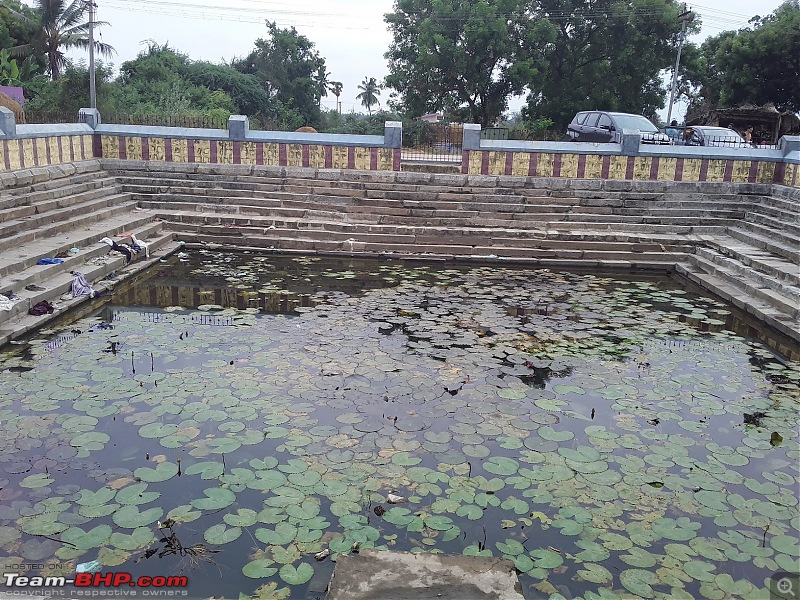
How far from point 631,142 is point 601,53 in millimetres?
13299

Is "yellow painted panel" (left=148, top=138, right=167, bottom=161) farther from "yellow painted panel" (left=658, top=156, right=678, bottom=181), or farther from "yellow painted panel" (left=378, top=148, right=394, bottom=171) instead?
"yellow painted panel" (left=658, top=156, right=678, bottom=181)

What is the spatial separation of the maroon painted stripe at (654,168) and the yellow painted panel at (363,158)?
18.4ft

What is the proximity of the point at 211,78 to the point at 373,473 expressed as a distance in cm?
3178

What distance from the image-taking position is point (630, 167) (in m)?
13.1

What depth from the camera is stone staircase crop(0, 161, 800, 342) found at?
34.2 feet

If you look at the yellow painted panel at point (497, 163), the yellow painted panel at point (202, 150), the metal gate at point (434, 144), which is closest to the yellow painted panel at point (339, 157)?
the metal gate at point (434, 144)

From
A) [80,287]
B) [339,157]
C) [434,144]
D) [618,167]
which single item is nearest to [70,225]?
[80,287]

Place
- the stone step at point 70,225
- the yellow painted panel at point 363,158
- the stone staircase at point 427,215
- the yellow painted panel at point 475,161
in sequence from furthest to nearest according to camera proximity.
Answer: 1. the yellow painted panel at point 363,158
2. the yellow painted panel at point 475,161
3. the stone staircase at point 427,215
4. the stone step at point 70,225

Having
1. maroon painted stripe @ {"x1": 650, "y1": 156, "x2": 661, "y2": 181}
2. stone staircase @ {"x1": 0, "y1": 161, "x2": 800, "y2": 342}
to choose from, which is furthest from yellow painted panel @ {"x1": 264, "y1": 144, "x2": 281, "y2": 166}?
maroon painted stripe @ {"x1": 650, "y1": 156, "x2": 661, "y2": 181}

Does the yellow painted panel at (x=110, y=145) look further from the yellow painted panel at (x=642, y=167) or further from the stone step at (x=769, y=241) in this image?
the stone step at (x=769, y=241)

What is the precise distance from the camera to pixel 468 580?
3.14 metres

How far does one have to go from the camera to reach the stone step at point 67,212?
9.02 meters

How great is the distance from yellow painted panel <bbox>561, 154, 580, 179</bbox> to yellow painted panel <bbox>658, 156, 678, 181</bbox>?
5.42ft

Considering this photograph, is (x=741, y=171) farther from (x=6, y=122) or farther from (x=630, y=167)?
(x=6, y=122)
